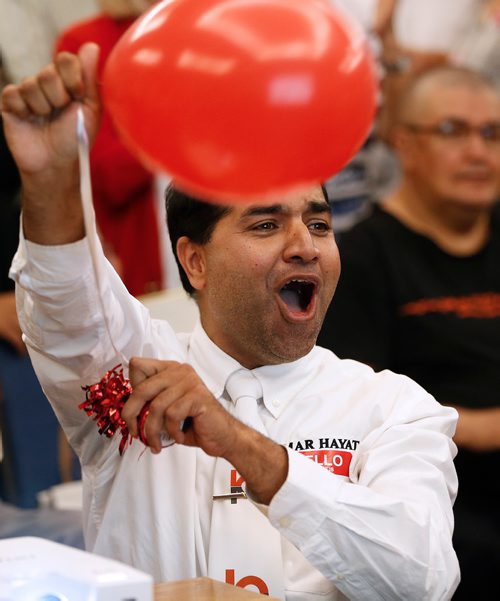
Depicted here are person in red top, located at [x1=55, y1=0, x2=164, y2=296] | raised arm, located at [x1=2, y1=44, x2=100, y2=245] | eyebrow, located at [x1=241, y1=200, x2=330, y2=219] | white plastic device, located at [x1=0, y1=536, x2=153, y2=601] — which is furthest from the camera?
person in red top, located at [x1=55, y1=0, x2=164, y2=296]

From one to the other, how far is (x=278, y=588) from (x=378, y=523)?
17cm

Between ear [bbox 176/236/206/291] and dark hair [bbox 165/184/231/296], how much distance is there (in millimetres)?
10

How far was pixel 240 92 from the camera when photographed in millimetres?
1091

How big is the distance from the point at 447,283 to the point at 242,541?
124cm

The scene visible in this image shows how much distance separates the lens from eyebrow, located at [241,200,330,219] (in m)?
1.59

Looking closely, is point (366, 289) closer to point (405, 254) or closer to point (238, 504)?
point (405, 254)

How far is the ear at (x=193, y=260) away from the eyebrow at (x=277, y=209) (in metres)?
0.12

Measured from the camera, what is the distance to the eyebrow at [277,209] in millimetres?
1591

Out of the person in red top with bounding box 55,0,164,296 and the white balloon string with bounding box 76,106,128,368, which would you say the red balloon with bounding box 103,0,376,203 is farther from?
the person in red top with bounding box 55,0,164,296

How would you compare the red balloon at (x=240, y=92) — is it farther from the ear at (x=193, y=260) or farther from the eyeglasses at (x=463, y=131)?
the eyeglasses at (x=463, y=131)

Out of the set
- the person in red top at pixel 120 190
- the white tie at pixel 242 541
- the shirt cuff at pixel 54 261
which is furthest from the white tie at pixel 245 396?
the person in red top at pixel 120 190

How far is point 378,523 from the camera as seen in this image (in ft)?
4.60

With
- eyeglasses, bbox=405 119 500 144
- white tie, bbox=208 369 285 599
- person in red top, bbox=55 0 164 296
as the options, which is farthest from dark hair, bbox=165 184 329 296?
eyeglasses, bbox=405 119 500 144

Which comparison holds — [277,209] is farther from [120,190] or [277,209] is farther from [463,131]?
[463,131]
